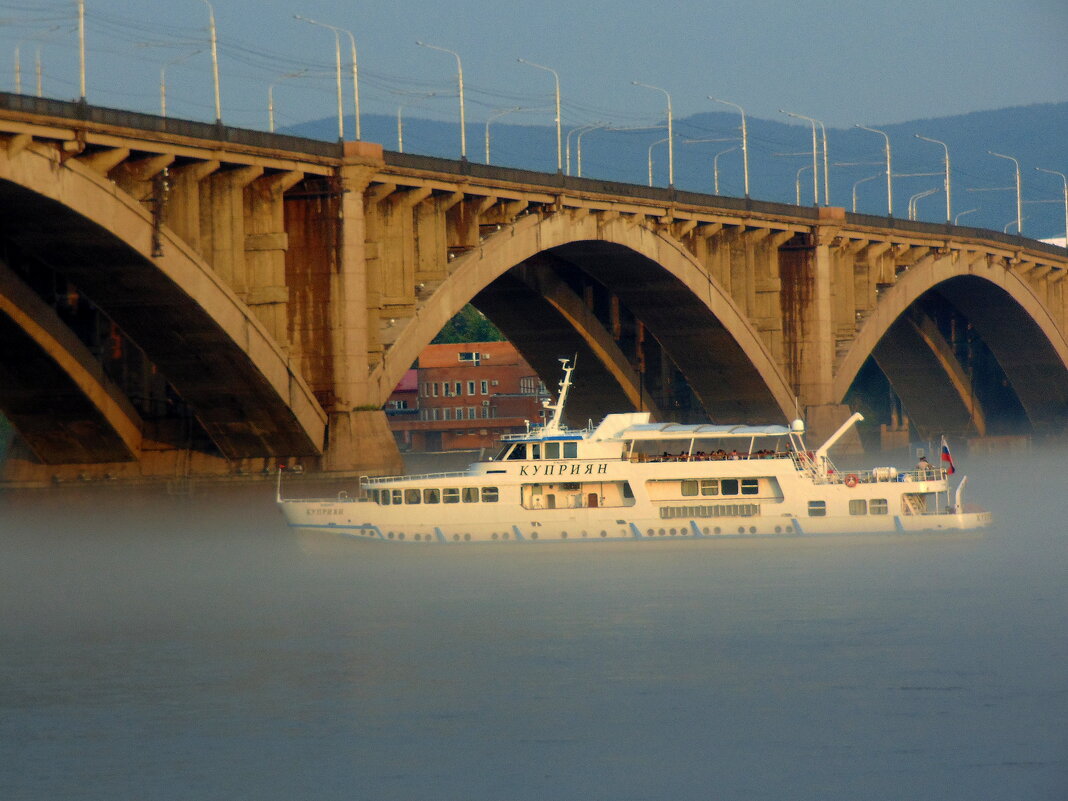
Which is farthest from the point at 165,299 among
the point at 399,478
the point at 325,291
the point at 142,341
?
the point at 399,478

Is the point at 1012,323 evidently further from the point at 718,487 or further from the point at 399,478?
the point at 399,478

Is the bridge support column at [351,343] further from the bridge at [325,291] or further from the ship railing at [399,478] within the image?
the ship railing at [399,478]

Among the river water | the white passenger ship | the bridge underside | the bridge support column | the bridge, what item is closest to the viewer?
the river water

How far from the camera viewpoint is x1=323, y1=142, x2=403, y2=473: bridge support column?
56.5 metres

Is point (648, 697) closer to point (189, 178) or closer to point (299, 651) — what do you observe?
point (299, 651)

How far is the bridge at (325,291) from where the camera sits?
49.5m

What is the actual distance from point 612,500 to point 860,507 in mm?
7616

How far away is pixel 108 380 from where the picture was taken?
5828 cm

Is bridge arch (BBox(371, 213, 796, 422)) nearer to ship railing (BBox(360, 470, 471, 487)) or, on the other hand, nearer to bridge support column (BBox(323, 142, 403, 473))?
bridge support column (BBox(323, 142, 403, 473))

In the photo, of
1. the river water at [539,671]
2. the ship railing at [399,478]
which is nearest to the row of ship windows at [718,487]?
the river water at [539,671]

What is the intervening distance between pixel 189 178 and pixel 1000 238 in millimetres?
65393

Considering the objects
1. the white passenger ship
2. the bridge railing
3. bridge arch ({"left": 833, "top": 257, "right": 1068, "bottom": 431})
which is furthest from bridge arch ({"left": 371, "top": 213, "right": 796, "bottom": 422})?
bridge arch ({"left": 833, "top": 257, "right": 1068, "bottom": 431})

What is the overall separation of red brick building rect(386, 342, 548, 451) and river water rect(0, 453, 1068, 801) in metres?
88.5

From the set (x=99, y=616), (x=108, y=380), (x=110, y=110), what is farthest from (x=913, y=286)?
(x=99, y=616)
